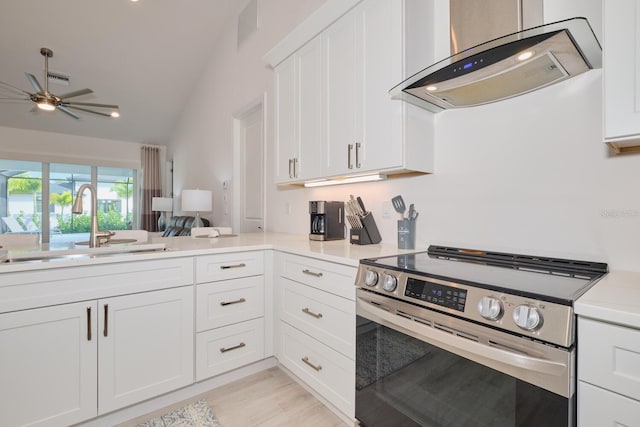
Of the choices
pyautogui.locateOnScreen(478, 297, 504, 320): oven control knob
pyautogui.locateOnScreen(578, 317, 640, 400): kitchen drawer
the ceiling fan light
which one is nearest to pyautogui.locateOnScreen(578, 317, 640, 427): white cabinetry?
pyautogui.locateOnScreen(578, 317, 640, 400): kitchen drawer

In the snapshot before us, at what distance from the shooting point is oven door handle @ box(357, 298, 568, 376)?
78cm

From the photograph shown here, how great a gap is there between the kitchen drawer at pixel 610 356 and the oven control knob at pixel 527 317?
0.09m

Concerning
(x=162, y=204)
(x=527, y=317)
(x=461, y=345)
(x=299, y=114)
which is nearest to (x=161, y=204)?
(x=162, y=204)

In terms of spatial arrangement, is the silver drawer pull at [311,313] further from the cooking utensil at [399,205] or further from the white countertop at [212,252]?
the cooking utensil at [399,205]

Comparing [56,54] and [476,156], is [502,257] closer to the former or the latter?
[476,156]

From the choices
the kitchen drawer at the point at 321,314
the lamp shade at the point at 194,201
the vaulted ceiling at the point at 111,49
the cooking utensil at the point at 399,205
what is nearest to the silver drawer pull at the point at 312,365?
the kitchen drawer at the point at 321,314

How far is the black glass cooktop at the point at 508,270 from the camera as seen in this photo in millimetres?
880

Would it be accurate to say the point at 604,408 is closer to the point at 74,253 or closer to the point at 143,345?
the point at 143,345

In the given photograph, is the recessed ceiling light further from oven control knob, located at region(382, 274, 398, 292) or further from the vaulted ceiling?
the vaulted ceiling

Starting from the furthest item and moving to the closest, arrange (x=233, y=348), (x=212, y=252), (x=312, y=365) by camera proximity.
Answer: (x=233, y=348)
(x=212, y=252)
(x=312, y=365)

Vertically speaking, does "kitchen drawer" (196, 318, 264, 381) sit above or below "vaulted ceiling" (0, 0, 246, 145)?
below

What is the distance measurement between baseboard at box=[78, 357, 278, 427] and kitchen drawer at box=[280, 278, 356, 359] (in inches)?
17.5

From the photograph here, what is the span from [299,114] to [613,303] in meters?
2.02

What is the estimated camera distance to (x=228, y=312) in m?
1.87
